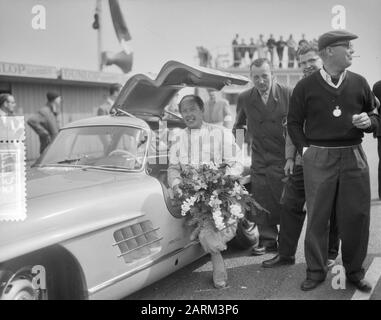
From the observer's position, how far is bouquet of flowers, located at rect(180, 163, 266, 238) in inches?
120

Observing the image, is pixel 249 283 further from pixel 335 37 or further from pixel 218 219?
pixel 335 37

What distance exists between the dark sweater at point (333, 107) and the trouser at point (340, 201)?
84 millimetres

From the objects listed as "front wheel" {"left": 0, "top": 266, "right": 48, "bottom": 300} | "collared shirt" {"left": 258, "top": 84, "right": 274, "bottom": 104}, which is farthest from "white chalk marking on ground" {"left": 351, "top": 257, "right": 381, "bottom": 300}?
"front wheel" {"left": 0, "top": 266, "right": 48, "bottom": 300}

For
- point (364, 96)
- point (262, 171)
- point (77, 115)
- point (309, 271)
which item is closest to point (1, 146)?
point (262, 171)

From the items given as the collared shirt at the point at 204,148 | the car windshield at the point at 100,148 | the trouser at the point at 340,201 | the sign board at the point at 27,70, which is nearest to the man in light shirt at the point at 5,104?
the car windshield at the point at 100,148

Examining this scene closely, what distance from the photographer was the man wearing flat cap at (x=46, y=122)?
16.6 feet

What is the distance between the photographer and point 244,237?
412 centimetres

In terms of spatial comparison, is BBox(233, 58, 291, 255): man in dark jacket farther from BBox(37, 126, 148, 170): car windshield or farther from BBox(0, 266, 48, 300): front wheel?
BBox(0, 266, 48, 300): front wheel

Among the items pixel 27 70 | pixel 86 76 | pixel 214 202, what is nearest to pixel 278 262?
pixel 214 202

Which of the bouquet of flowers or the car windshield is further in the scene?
the car windshield

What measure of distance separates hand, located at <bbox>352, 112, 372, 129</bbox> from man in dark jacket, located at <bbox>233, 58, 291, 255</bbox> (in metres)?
1.11

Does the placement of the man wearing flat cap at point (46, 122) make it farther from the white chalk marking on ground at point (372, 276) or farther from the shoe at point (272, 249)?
the white chalk marking on ground at point (372, 276)
